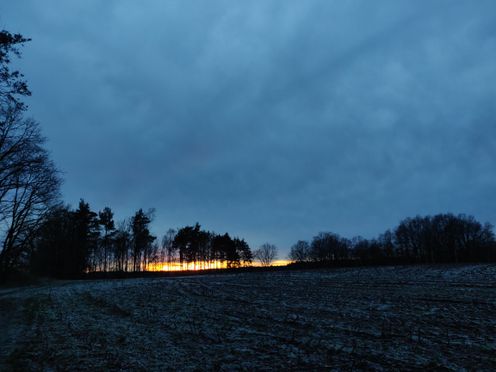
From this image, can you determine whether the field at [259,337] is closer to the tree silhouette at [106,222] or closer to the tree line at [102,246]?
the tree line at [102,246]

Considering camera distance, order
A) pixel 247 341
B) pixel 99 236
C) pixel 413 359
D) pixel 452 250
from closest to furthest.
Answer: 1. pixel 413 359
2. pixel 247 341
3. pixel 99 236
4. pixel 452 250

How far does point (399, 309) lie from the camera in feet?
47.1

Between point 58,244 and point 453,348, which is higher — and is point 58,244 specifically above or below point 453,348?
above

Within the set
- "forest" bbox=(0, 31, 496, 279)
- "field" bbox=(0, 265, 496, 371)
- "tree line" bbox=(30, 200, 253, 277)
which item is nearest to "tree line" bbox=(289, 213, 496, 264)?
"forest" bbox=(0, 31, 496, 279)

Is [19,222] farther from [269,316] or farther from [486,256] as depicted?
[486,256]

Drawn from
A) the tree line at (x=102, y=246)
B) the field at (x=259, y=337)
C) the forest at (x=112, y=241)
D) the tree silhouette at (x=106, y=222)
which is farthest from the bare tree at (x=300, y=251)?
the field at (x=259, y=337)

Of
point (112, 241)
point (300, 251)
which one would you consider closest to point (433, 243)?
point (300, 251)

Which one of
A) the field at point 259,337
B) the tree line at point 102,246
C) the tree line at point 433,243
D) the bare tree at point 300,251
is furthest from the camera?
the bare tree at point 300,251

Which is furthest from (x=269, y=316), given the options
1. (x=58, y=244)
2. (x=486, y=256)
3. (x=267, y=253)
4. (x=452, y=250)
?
(x=267, y=253)

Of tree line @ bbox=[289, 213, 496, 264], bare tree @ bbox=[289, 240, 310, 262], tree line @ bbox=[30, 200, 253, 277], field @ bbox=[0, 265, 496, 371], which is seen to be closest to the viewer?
field @ bbox=[0, 265, 496, 371]

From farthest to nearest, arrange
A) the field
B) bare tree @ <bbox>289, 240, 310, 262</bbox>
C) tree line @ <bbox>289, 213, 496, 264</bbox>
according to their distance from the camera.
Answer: bare tree @ <bbox>289, 240, 310, 262</bbox> < tree line @ <bbox>289, 213, 496, 264</bbox> < the field

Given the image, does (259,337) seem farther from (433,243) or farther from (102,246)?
(433,243)

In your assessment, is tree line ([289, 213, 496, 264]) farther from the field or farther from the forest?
the field

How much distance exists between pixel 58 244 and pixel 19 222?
31.8 metres
